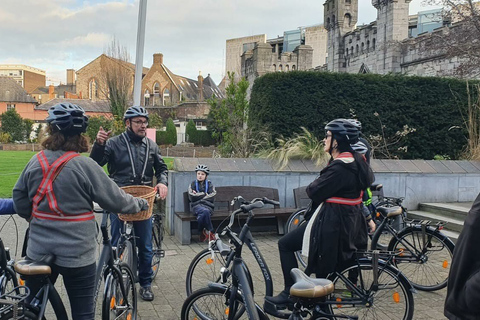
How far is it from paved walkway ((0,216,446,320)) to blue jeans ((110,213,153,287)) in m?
0.28

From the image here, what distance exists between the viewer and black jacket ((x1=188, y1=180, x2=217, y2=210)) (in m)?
7.79

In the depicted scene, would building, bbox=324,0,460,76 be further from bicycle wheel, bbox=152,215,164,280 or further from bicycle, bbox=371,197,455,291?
bicycle wheel, bbox=152,215,164,280

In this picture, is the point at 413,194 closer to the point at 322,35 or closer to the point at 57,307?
the point at 57,307

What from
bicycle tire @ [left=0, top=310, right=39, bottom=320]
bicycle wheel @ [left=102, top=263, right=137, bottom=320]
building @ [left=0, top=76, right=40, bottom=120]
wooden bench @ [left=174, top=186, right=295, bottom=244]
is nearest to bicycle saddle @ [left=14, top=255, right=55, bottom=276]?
bicycle tire @ [left=0, top=310, right=39, bottom=320]

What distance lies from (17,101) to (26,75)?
37.2 meters

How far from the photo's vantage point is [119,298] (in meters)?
3.79

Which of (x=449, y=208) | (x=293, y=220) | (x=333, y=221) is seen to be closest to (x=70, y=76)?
(x=449, y=208)

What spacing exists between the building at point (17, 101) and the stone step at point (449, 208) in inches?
2848

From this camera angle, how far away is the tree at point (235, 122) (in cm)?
1059

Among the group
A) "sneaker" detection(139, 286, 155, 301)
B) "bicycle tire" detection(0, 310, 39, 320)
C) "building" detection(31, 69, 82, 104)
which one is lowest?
"sneaker" detection(139, 286, 155, 301)

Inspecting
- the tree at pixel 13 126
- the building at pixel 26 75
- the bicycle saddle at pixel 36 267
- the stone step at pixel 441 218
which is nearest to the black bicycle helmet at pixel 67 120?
the bicycle saddle at pixel 36 267

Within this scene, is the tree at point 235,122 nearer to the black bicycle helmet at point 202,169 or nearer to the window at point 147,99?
the black bicycle helmet at point 202,169

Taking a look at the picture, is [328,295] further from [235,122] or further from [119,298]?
[235,122]

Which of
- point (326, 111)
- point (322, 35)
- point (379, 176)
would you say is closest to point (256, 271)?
point (379, 176)
